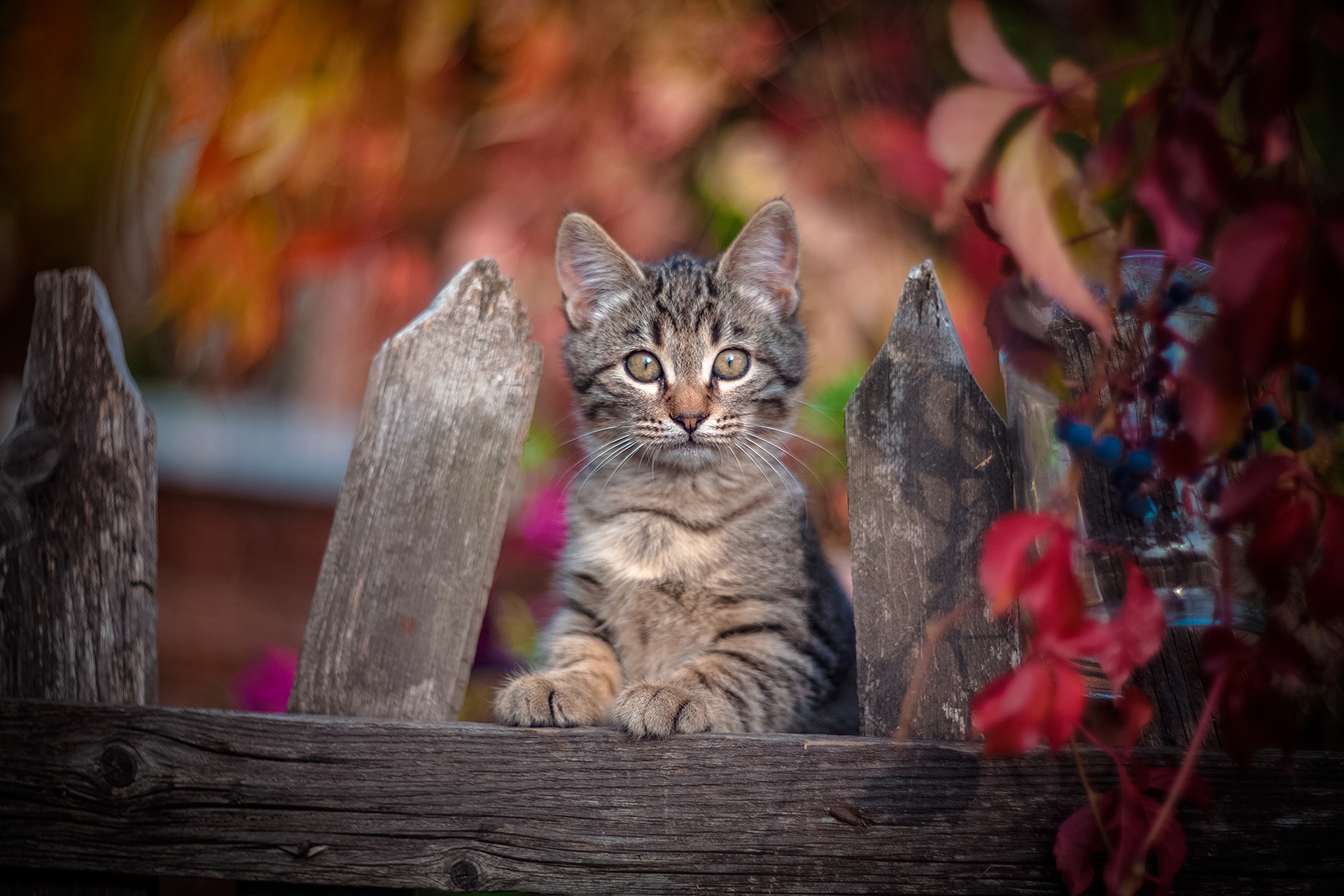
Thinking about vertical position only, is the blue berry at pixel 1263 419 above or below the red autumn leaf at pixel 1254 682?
above

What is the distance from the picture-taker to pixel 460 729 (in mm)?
1279

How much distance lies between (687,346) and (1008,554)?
1.38 metres

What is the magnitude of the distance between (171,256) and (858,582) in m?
2.34

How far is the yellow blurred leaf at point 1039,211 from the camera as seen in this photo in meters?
0.80

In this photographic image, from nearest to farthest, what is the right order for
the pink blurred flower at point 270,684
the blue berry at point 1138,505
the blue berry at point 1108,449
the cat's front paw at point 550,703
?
1. the blue berry at point 1108,449
2. the blue berry at point 1138,505
3. the cat's front paw at point 550,703
4. the pink blurred flower at point 270,684

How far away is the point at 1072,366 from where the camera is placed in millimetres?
1280

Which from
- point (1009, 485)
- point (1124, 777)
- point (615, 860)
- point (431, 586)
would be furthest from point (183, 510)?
point (1124, 777)

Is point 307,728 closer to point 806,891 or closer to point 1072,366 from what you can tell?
point 806,891

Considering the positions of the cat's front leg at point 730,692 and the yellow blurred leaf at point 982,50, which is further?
the cat's front leg at point 730,692

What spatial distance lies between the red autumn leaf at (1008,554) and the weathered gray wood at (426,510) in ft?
2.71

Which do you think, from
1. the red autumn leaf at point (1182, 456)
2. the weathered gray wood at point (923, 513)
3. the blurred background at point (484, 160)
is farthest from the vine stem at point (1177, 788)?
the blurred background at point (484, 160)

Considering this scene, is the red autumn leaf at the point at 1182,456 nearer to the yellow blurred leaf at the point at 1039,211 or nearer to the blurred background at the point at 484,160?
the yellow blurred leaf at the point at 1039,211

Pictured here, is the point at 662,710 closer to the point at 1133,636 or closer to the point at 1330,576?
the point at 1133,636

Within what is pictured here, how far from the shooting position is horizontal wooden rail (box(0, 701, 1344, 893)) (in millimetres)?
1188
